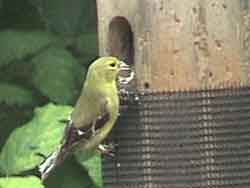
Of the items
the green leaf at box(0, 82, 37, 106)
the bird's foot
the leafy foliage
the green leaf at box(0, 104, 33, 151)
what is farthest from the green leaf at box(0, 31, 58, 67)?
the bird's foot

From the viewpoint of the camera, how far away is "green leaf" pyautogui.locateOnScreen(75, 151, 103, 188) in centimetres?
636

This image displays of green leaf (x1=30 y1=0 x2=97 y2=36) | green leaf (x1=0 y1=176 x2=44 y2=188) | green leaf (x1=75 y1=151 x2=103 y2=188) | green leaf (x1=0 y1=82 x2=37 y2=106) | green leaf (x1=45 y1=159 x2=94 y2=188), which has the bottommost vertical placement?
green leaf (x1=45 y1=159 x2=94 y2=188)

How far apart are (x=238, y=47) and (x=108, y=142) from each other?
0.78 m

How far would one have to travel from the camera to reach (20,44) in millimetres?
6789

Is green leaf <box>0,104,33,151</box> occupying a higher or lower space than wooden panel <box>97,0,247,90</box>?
lower

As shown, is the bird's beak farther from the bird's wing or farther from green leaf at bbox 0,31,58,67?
green leaf at bbox 0,31,58,67

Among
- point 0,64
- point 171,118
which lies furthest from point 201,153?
point 0,64

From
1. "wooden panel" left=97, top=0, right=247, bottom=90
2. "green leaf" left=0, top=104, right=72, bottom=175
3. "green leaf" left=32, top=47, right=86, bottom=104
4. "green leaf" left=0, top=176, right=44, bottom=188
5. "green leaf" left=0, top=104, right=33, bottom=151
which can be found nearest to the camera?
"green leaf" left=0, top=176, right=44, bottom=188

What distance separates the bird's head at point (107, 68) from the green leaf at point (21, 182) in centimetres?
70

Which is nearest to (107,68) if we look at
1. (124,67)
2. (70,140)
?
(124,67)

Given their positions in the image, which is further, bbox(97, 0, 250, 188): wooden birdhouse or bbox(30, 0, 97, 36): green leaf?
bbox(30, 0, 97, 36): green leaf

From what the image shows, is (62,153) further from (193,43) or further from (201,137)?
(193,43)

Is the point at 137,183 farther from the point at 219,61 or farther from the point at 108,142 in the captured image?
the point at 219,61

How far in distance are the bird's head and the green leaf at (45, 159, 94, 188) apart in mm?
482
